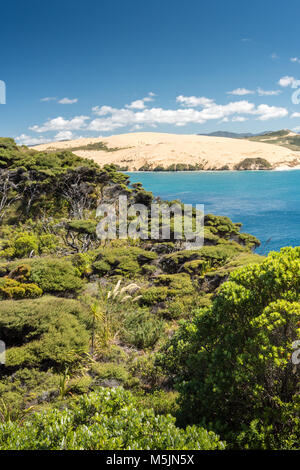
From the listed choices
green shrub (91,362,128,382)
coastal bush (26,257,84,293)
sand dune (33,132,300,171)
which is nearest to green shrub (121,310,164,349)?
green shrub (91,362,128,382)

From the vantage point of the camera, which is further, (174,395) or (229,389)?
(174,395)

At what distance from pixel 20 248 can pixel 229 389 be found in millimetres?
17882

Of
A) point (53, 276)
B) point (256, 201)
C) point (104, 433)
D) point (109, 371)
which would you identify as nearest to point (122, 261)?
point (53, 276)

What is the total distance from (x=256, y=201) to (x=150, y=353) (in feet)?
166

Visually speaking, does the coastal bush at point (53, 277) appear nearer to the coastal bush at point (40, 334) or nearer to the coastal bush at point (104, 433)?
the coastal bush at point (40, 334)

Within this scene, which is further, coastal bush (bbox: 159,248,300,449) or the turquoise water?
the turquoise water

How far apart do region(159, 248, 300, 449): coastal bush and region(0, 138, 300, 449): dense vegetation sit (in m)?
0.02

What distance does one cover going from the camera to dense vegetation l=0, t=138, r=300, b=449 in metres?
4.62

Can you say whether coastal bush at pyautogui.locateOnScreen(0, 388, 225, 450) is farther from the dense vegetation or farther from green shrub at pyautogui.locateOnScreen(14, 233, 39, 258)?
green shrub at pyautogui.locateOnScreen(14, 233, 39, 258)

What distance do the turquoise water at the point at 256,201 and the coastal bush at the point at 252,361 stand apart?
15.9m

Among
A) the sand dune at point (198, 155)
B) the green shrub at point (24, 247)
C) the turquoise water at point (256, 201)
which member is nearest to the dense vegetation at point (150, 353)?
the green shrub at point (24, 247)
